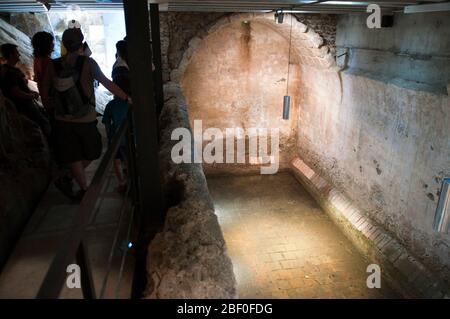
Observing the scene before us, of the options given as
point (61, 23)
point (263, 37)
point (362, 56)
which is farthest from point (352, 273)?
point (61, 23)

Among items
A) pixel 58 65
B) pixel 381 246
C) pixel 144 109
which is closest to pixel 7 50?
pixel 58 65

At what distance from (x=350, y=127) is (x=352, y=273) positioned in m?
3.10

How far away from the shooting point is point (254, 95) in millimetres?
10266

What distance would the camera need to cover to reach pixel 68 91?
297 cm

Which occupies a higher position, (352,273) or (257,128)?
(257,128)

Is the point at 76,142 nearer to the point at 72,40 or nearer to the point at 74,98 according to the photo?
the point at 74,98

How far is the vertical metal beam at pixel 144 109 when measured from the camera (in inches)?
96.2

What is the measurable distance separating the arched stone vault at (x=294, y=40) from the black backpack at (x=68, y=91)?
5.25 meters

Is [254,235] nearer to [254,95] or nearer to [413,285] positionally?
[413,285]

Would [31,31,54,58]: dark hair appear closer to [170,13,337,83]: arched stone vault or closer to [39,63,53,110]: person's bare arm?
[39,63,53,110]: person's bare arm

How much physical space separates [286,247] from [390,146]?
9.14ft

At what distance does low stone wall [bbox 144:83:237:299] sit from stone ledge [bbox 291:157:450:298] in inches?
170

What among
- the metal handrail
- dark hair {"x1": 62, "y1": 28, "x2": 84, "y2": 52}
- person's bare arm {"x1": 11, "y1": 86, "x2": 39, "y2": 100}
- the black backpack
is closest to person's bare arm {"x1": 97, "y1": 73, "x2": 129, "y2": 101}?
the black backpack

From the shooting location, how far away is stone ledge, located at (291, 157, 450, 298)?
217 inches
